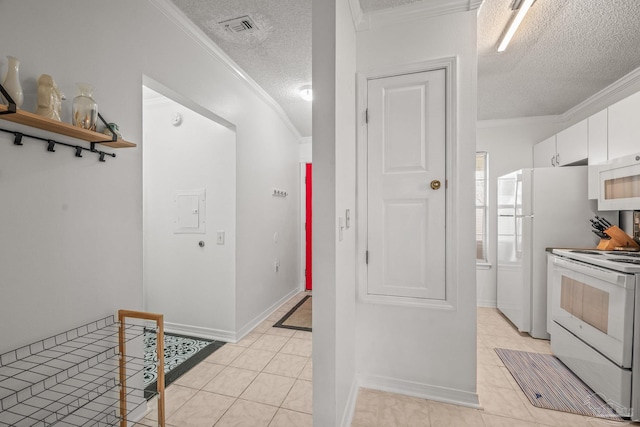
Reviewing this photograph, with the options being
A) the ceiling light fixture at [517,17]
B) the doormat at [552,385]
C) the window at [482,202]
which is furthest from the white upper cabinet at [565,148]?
the doormat at [552,385]

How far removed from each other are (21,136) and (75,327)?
0.90 m

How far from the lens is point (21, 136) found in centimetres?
112

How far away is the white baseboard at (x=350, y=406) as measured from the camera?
1526 millimetres

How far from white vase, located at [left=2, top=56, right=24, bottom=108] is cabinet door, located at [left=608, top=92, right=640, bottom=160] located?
12.0ft

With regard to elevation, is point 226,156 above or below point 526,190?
above

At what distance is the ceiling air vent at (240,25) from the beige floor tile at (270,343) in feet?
8.82

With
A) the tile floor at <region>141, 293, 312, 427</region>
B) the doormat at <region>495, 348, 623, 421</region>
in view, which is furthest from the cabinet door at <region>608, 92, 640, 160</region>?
the tile floor at <region>141, 293, 312, 427</region>

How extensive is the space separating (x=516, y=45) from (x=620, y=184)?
1386 millimetres

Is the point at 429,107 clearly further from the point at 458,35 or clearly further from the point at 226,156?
the point at 226,156

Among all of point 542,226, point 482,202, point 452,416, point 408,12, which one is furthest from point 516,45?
point 452,416

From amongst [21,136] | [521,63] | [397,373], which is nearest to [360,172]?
[397,373]

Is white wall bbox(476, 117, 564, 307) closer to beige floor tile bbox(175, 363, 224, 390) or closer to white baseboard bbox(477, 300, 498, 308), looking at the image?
white baseboard bbox(477, 300, 498, 308)

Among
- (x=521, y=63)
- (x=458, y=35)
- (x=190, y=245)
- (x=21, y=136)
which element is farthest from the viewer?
(x=190, y=245)

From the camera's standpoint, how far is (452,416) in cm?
164
